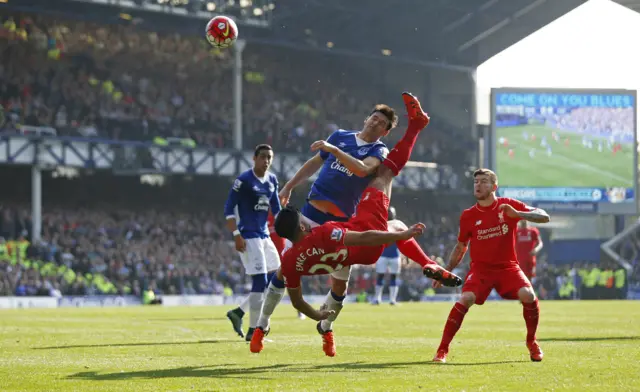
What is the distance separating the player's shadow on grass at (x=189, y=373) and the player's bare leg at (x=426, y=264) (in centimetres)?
159

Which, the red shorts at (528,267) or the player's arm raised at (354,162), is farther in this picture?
the red shorts at (528,267)

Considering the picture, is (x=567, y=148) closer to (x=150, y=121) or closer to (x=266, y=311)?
(x=150, y=121)

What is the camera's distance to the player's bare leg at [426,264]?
10156mm

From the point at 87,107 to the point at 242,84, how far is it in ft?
33.3

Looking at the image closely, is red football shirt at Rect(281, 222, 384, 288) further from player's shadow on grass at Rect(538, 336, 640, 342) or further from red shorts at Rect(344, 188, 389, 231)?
player's shadow on grass at Rect(538, 336, 640, 342)

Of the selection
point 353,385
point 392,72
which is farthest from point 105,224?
point 353,385

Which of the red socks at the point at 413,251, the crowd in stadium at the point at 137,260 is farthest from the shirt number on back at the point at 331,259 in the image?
the crowd in stadium at the point at 137,260

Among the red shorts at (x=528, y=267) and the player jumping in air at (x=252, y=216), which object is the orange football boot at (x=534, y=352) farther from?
the red shorts at (x=528, y=267)

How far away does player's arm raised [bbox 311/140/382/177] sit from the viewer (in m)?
10.5

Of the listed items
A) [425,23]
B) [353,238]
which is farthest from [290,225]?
[425,23]

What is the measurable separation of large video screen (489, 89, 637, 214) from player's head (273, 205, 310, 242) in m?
38.2

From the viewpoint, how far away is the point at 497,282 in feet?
38.1

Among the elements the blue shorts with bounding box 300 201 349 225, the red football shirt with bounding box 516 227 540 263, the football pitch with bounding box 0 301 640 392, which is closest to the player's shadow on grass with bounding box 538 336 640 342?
the football pitch with bounding box 0 301 640 392

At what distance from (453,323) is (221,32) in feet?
36.9
